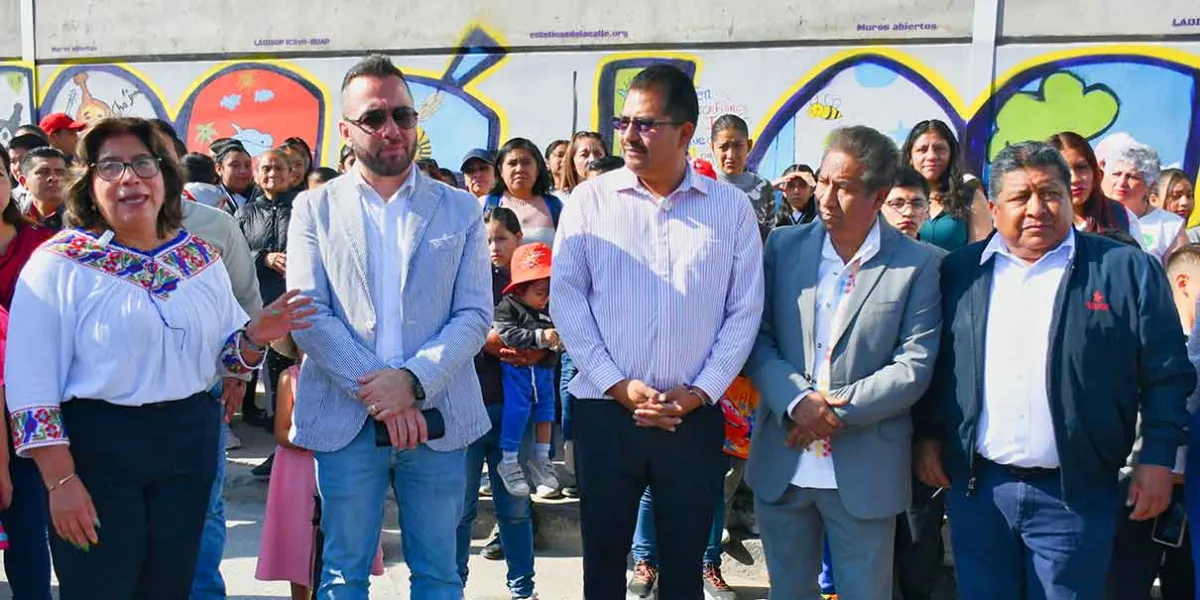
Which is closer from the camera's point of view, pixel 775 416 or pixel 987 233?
pixel 775 416

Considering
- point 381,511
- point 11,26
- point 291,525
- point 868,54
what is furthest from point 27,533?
point 11,26

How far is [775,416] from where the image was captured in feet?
11.9

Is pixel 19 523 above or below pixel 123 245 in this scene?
below

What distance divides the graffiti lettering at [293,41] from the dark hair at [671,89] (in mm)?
8213

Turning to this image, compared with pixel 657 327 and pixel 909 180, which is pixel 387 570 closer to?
pixel 657 327

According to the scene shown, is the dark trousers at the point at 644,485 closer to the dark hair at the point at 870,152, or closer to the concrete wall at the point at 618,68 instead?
the dark hair at the point at 870,152

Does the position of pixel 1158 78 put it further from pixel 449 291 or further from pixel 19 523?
pixel 19 523

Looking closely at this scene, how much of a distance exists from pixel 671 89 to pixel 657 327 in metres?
0.81

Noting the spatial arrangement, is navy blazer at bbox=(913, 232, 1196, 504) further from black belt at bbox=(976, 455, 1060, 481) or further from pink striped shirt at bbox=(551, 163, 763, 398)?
pink striped shirt at bbox=(551, 163, 763, 398)

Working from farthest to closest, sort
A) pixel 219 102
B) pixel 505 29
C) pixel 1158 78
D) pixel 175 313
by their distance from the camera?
pixel 219 102
pixel 505 29
pixel 1158 78
pixel 175 313

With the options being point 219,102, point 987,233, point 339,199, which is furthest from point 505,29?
point 339,199

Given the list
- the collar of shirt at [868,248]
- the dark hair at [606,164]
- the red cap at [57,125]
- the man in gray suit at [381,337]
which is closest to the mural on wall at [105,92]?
the red cap at [57,125]

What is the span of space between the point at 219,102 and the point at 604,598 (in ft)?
31.0

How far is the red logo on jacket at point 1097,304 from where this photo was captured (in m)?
3.23
